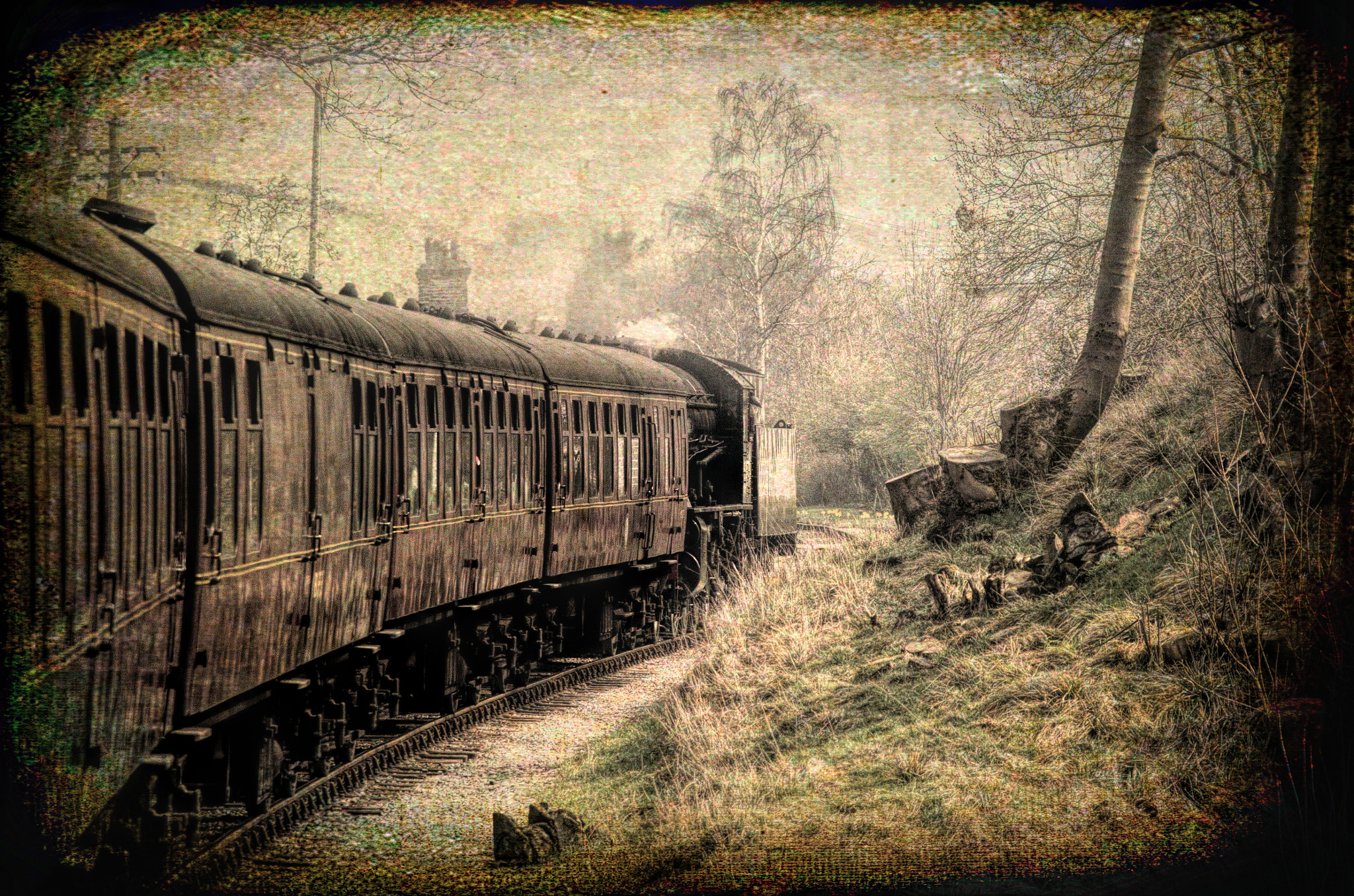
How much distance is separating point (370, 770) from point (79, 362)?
16.1 ft

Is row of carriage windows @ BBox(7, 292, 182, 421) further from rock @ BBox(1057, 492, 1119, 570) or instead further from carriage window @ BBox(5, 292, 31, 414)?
rock @ BBox(1057, 492, 1119, 570)

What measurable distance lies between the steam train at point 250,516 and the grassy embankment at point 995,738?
1979 mm

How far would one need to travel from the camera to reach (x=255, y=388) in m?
6.19

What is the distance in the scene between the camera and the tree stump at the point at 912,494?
39.4ft

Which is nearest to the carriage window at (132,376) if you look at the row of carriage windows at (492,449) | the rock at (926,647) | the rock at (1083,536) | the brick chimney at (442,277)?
the row of carriage windows at (492,449)

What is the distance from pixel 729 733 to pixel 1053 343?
8.02 m

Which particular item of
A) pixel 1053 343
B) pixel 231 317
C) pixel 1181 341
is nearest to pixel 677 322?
pixel 1053 343

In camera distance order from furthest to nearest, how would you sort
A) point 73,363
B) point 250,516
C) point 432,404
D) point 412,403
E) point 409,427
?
point 432,404 → point 412,403 → point 409,427 → point 250,516 → point 73,363

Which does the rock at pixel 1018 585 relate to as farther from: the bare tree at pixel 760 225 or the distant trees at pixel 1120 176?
the bare tree at pixel 760 225

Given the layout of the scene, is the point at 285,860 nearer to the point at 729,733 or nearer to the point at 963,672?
the point at 729,733

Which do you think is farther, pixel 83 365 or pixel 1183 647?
pixel 1183 647

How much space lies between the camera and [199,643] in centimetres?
538

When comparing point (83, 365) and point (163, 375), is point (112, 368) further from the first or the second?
point (163, 375)

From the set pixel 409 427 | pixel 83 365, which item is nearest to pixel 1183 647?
pixel 83 365
